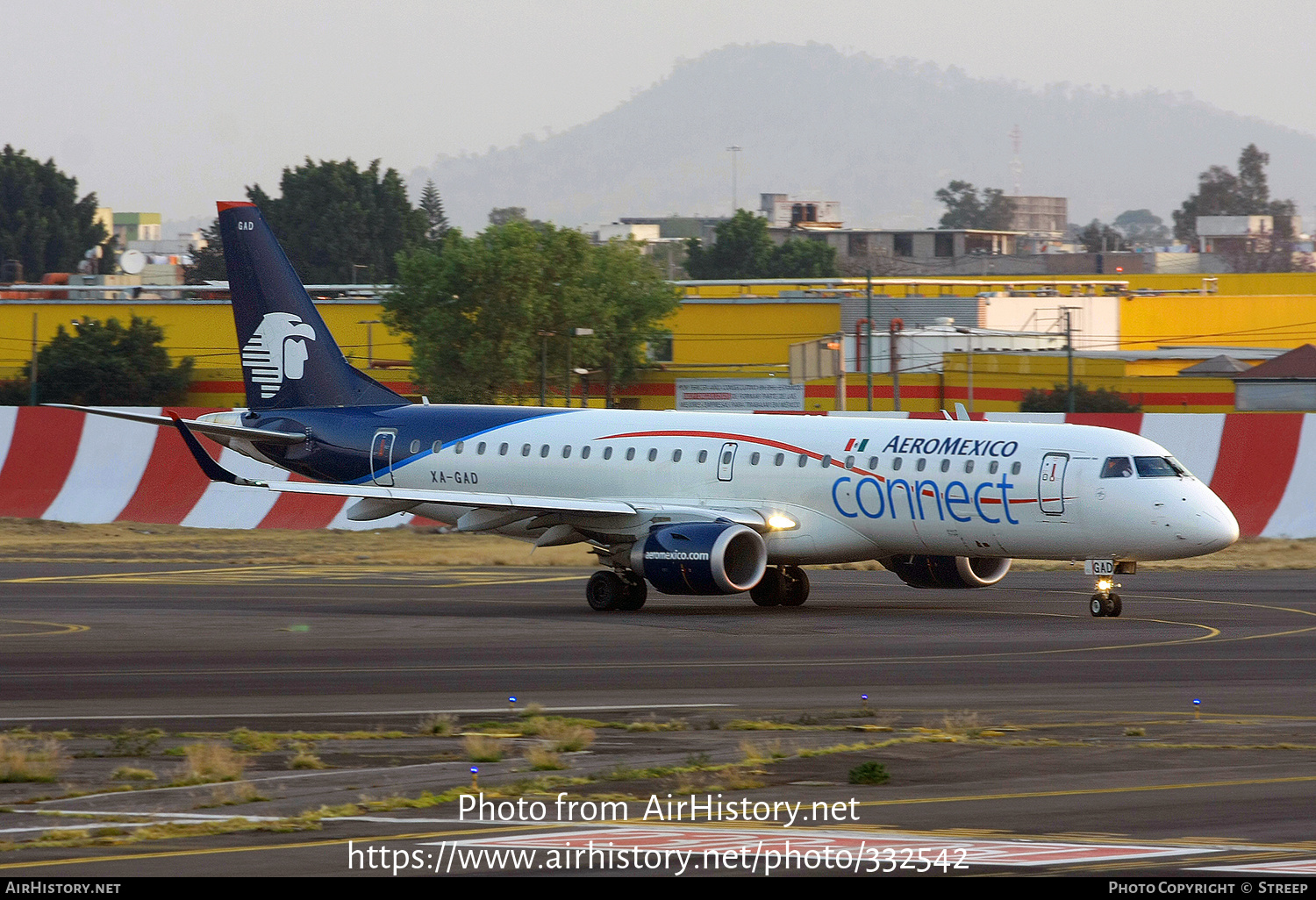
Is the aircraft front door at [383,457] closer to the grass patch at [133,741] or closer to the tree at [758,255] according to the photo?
the grass patch at [133,741]

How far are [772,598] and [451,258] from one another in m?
58.7

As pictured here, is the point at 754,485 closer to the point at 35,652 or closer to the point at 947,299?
the point at 35,652

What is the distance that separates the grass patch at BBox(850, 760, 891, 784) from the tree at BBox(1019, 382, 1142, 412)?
55.6 m

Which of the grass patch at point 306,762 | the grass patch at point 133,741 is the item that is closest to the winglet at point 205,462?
the grass patch at point 133,741

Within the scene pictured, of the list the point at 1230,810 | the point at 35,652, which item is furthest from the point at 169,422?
the point at 1230,810

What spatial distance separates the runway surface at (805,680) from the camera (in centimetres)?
1229

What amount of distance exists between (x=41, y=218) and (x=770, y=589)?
14964cm

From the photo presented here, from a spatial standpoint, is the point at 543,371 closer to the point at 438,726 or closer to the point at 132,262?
the point at 438,726

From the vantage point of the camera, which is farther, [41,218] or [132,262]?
[41,218]

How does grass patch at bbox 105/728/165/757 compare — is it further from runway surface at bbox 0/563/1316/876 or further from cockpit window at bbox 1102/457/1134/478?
cockpit window at bbox 1102/457/1134/478

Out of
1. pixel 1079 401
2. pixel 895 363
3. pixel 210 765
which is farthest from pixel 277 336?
pixel 1079 401

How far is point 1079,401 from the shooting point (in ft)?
236

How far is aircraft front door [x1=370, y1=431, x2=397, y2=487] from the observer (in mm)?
35250

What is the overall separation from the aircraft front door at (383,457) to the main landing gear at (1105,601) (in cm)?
1396
